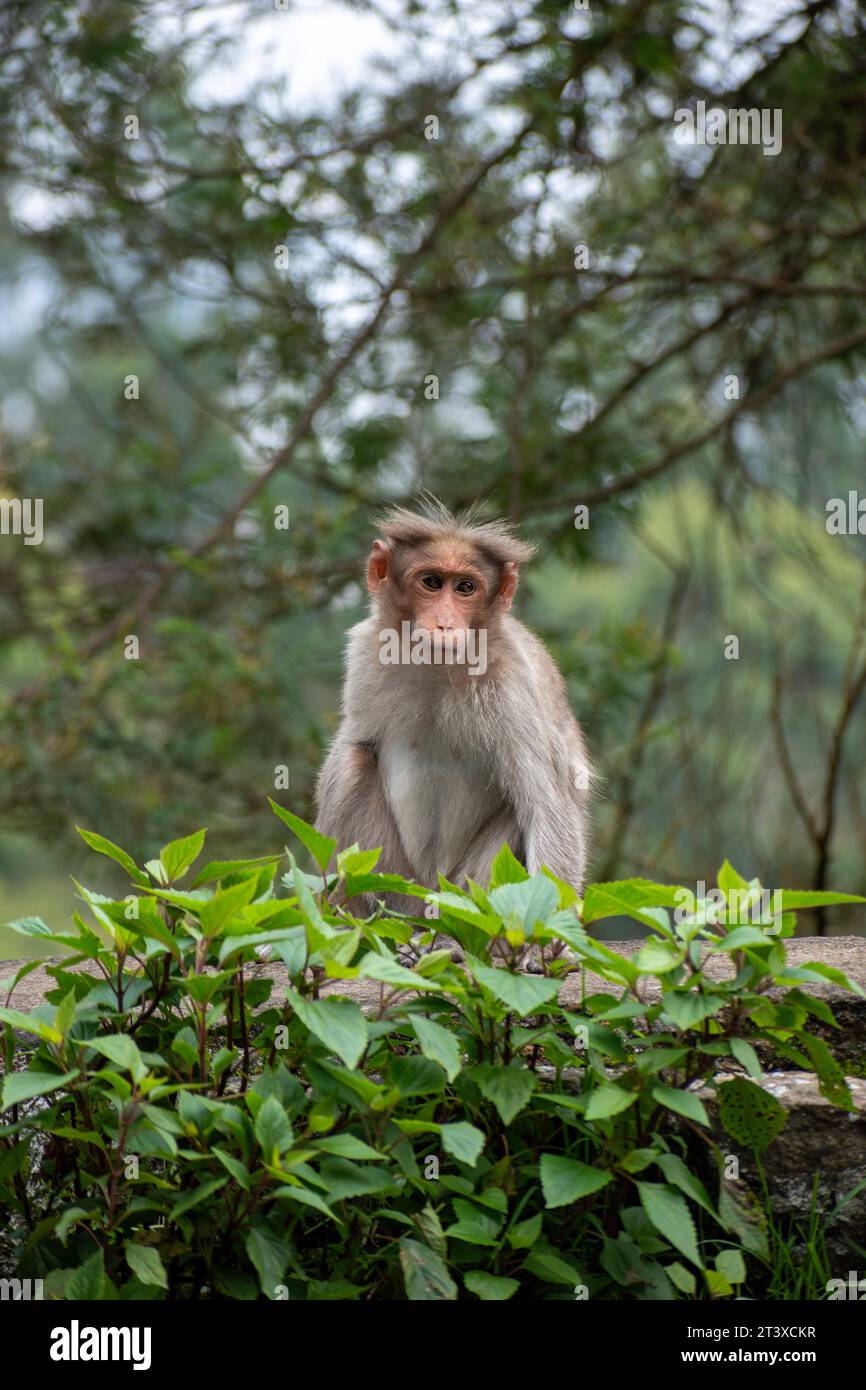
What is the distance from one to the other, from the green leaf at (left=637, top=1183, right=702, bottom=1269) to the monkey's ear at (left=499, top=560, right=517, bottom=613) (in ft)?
8.09

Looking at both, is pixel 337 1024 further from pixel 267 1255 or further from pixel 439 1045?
pixel 267 1255

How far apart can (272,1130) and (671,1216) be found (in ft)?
2.84

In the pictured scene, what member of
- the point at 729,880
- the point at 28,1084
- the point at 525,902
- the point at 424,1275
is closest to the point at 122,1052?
the point at 28,1084

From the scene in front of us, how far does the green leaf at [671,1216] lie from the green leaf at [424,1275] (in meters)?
0.45

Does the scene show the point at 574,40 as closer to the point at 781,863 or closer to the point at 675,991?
the point at 781,863

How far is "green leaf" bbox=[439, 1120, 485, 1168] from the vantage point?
10.6 feet

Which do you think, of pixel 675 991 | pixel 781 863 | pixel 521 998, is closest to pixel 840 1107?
pixel 675 991

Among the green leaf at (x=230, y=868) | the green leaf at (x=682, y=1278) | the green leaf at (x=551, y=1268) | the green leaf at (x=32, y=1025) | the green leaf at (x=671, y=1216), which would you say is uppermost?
the green leaf at (x=230, y=868)

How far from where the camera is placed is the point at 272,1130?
3.19 metres

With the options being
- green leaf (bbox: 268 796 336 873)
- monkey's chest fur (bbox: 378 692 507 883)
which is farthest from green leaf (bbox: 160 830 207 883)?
monkey's chest fur (bbox: 378 692 507 883)

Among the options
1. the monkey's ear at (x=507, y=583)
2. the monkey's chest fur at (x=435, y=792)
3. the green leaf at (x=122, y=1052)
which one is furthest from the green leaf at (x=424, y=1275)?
the monkey's ear at (x=507, y=583)

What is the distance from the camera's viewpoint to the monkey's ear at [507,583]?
544cm

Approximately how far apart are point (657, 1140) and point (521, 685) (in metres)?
2.10

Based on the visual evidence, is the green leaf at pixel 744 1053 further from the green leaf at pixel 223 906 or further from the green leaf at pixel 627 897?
the green leaf at pixel 223 906
